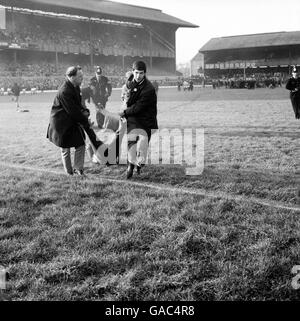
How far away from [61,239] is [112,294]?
110cm

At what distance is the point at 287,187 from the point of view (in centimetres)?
558

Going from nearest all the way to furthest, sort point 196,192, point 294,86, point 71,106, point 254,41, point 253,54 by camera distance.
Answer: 1. point 196,192
2. point 71,106
3. point 294,86
4. point 253,54
5. point 254,41

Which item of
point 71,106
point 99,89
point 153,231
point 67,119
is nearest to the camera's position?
point 153,231

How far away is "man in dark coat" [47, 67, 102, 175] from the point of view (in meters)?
6.14

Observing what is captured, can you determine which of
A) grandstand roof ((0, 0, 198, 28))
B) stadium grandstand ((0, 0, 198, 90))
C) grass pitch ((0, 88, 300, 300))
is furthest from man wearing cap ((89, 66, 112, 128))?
grandstand roof ((0, 0, 198, 28))

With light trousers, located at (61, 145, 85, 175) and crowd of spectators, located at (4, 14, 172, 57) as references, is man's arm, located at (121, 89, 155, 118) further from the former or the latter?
crowd of spectators, located at (4, 14, 172, 57)

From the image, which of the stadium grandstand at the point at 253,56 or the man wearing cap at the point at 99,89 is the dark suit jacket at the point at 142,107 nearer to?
the man wearing cap at the point at 99,89

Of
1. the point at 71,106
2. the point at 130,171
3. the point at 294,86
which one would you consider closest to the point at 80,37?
the point at 294,86

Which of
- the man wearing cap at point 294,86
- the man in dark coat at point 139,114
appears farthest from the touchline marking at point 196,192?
the man wearing cap at point 294,86

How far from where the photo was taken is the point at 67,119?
629cm

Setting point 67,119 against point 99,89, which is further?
point 99,89

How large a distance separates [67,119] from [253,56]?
54.3 meters

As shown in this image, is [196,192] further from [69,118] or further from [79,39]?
[79,39]
